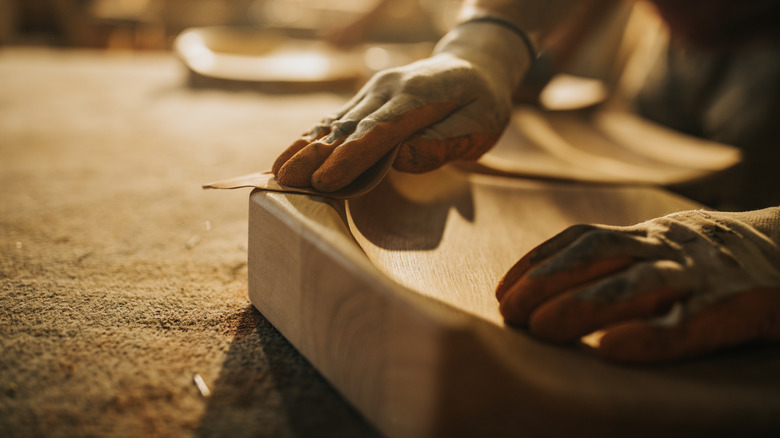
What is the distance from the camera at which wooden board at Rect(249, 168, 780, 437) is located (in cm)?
44

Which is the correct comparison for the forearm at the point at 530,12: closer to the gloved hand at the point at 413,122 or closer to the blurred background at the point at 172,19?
the gloved hand at the point at 413,122

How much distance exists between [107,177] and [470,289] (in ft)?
3.06

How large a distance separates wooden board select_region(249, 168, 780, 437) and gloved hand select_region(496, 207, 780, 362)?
0.02m

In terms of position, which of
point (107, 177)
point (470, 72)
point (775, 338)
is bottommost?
point (107, 177)

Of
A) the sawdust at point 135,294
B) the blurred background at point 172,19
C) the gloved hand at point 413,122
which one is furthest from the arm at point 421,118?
Result: the blurred background at point 172,19

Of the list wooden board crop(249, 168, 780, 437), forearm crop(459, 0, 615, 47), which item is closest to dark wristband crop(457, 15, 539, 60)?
forearm crop(459, 0, 615, 47)

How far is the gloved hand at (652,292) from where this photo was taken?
0.48 metres

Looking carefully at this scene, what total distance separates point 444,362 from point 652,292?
8.7 inches

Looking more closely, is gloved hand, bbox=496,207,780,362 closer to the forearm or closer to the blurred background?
the forearm

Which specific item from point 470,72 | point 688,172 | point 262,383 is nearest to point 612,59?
point 688,172

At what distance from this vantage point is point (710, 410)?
0.45 m

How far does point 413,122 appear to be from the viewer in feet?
2.35

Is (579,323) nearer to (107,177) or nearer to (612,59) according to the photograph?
(107,177)

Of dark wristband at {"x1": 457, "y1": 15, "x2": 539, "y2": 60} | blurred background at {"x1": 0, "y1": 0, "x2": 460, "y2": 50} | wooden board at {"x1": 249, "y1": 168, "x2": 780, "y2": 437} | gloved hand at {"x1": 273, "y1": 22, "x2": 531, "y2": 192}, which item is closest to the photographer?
wooden board at {"x1": 249, "y1": 168, "x2": 780, "y2": 437}
